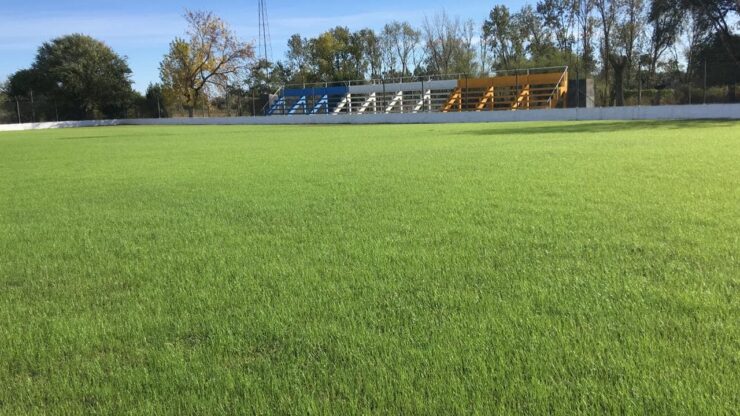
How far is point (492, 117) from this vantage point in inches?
1307

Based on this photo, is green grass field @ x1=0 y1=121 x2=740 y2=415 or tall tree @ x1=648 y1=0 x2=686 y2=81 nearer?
green grass field @ x1=0 y1=121 x2=740 y2=415

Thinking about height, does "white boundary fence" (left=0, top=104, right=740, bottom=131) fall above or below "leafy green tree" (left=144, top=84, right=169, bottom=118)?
below

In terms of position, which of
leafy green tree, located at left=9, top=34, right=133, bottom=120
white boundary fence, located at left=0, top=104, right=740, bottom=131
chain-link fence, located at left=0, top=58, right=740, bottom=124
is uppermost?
leafy green tree, located at left=9, top=34, right=133, bottom=120

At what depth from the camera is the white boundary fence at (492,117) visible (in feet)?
84.4

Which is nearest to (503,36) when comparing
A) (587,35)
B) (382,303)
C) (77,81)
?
(587,35)

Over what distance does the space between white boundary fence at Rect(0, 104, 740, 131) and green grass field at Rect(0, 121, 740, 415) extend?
2176 cm

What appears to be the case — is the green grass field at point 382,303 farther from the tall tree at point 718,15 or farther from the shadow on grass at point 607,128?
the tall tree at point 718,15

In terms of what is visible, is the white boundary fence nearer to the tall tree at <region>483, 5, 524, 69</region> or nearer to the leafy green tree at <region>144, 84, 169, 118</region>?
the leafy green tree at <region>144, 84, 169, 118</region>

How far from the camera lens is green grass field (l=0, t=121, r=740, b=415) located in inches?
93.0

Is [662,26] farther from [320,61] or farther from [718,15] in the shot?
[320,61]

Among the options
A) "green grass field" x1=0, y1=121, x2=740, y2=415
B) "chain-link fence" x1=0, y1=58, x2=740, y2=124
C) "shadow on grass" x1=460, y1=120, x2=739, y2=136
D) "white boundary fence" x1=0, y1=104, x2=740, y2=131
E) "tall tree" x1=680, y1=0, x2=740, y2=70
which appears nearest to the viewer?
"green grass field" x1=0, y1=121, x2=740, y2=415

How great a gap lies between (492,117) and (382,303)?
103 feet

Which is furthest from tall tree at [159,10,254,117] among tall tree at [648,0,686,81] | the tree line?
tall tree at [648,0,686,81]

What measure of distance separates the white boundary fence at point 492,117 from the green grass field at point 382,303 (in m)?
21.8
